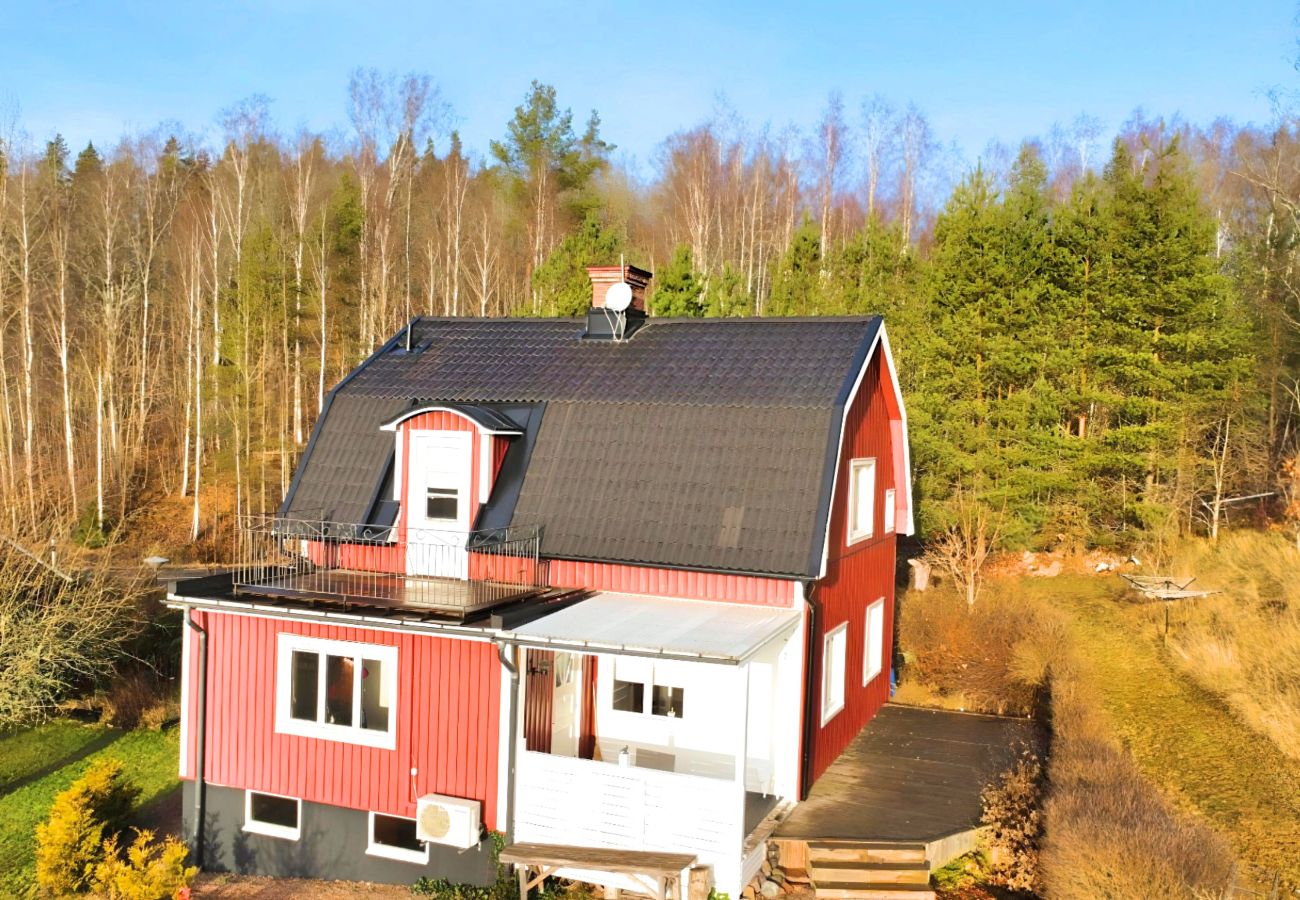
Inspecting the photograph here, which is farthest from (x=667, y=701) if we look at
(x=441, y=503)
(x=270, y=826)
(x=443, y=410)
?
(x=270, y=826)

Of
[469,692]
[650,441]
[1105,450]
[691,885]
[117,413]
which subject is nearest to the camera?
[691,885]

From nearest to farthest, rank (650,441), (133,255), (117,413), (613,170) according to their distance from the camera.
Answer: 1. (650,441)
2. (117,413)
3. (133,255)
4. (613,170)

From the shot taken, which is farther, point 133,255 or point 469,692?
point 133,255

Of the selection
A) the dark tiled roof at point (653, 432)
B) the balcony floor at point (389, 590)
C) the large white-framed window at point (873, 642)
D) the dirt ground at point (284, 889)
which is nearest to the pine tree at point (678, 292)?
the dark tiled roof at point (653, 432)

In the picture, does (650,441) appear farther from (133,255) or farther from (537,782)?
(133,255)

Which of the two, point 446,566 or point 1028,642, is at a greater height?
point 446,566

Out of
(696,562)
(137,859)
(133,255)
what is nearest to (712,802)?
(696,562)

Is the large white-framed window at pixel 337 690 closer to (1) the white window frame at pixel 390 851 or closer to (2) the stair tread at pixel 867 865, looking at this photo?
(1) the white window frame at pixel 390 851
